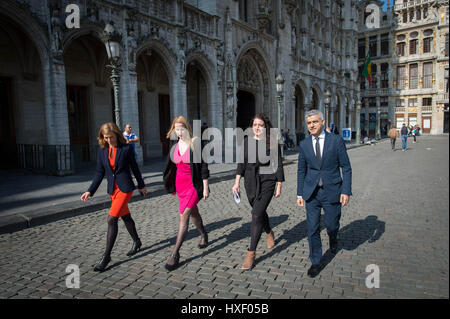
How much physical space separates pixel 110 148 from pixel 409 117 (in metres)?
59.8

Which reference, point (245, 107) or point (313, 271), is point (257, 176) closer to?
point (313, 271)

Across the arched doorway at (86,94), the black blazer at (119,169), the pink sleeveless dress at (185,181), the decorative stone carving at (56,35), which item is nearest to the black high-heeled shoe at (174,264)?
the pink sleeveless dress at (185,181)

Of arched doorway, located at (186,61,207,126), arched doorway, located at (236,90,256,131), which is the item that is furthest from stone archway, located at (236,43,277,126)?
arched doorway, located at (186,61,207,126)

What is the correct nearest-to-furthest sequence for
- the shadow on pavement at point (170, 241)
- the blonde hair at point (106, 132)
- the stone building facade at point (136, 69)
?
the blonde hair at point (106, 132), the shadow on pavement at point (170, 241), the stone building facade at point (136, 69)

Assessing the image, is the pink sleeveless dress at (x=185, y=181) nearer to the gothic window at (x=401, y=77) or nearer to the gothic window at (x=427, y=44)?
the gothic window at (x=427, y=44)

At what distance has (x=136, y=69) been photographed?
57.0ft

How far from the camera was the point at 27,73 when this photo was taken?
12.8 metres

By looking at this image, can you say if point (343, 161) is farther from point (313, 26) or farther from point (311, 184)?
point (313, 26)

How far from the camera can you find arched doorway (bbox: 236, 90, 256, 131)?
23.8 m

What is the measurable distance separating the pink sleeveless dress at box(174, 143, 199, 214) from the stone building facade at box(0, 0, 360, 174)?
8460 mm

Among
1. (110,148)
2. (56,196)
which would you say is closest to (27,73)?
(56,196)

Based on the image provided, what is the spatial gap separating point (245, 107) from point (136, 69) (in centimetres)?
955

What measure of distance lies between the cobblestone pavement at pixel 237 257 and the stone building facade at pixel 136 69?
683 cm

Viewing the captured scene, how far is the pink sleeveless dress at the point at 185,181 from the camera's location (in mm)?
4145
